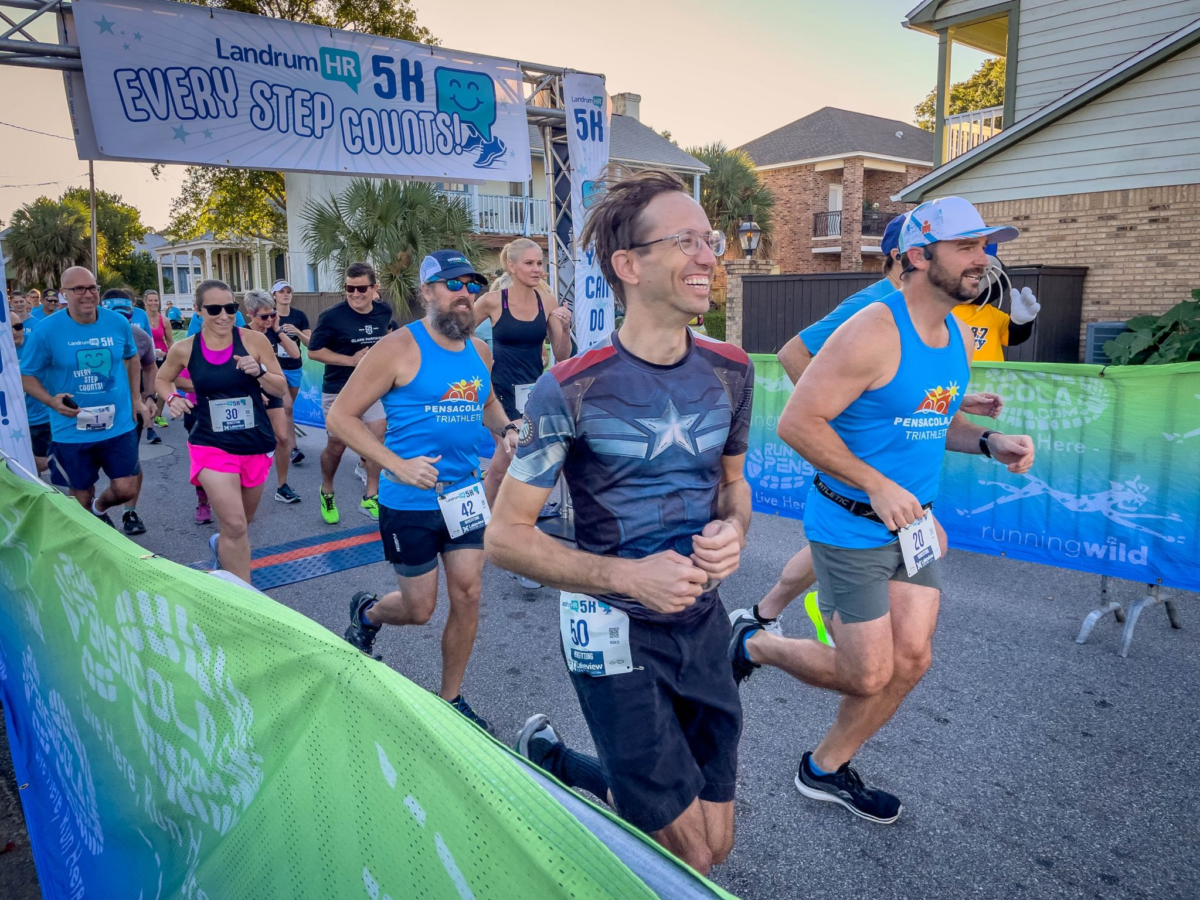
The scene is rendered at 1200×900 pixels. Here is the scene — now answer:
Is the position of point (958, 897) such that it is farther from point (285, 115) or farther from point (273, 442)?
point (285, 115)

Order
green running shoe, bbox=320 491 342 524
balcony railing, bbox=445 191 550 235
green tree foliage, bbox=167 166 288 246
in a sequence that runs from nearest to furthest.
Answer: green running shoe, bbox=320 491 342 524 → balcony railing, bbox=445 191 550 235 → green tree foliage, bbox=167 166 288 246

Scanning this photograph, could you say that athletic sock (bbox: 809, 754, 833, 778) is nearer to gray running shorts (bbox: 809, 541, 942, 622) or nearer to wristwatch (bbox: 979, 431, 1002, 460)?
gray running shorts (bbox: 809, 541, 942, 622)

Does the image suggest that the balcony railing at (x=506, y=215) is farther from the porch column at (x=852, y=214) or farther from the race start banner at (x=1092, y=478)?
the race start banner at (x=1092, y=478)

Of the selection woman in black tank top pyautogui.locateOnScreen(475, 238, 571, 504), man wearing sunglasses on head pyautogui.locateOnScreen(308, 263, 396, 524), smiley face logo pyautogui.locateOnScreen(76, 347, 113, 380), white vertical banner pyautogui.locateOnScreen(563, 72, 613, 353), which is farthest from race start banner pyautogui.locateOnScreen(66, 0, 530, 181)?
woman in black tank top pyautogui.locateOnScreen(475, 238, 571, 504)

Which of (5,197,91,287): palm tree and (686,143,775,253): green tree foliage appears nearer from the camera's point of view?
(686,143,775,253): green tree foliage

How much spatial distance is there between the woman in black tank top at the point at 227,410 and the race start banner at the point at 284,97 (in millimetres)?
2020

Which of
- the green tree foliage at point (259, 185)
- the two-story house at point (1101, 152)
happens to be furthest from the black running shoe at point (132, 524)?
the green tree foliage at point (259, 185)

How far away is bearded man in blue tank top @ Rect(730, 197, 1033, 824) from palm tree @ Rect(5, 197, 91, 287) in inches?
2248

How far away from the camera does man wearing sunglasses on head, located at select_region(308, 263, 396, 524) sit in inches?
302

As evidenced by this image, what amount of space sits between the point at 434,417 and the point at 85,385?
4.04 m

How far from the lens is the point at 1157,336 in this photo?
1130 cm

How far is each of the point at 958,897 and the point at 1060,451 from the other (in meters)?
3.66

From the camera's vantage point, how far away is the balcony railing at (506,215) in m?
28.4

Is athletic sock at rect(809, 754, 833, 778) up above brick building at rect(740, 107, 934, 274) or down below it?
below
